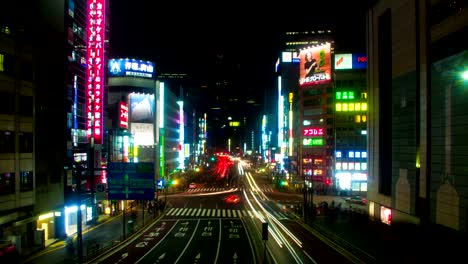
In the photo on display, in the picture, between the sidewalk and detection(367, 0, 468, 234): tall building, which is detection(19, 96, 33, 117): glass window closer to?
the sidewalk

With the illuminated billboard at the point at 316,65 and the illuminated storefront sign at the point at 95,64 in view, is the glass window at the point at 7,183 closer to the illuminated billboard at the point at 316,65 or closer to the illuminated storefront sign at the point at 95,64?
the illuminated storefront sign at the point at 95,64

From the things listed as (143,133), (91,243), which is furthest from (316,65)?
(91,243)

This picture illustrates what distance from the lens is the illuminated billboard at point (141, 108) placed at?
88562 mm

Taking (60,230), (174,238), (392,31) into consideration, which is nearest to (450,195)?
(392,31)

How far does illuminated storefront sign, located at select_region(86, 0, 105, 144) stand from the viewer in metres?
43.5

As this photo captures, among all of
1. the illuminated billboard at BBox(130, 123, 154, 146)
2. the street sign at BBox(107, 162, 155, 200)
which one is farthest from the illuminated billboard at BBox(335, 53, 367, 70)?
the street sign at BBox(107, 162, 155, 200)

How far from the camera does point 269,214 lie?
59.2 meters

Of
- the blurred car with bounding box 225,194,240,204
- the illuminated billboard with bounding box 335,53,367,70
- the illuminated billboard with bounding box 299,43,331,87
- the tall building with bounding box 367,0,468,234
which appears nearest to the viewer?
the tall building with bounding box 367,0,468,234

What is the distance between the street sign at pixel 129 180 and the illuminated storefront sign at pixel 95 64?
13998mm

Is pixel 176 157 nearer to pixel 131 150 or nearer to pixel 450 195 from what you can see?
pixel 131 150

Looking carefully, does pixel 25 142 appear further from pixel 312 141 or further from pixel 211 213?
pixel 312 141

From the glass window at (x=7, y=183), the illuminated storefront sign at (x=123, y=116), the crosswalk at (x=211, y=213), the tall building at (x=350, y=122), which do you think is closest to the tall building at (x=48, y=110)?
the glass window at (x=7, y=183)

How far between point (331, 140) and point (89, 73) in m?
63.2

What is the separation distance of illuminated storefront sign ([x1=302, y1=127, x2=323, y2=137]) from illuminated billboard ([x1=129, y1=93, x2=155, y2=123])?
35.2 metres
